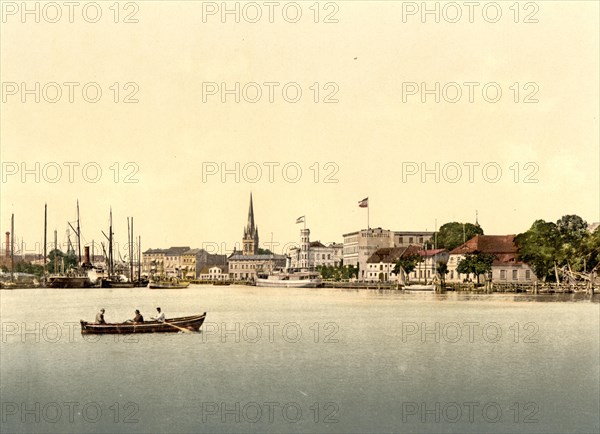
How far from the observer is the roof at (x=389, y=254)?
158500mm

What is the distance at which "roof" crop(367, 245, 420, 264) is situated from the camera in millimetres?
158500

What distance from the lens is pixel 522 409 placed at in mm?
25625

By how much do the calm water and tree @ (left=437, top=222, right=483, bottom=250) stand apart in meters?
94.4

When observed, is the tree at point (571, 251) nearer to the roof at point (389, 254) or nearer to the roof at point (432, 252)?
the roof at point (432, 252)

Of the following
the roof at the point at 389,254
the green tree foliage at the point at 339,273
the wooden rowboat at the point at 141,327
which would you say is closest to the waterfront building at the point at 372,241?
the green tree foliage at the point at 339,273

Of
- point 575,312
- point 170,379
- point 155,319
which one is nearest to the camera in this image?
point 170,379

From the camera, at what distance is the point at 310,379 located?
30.6 metres

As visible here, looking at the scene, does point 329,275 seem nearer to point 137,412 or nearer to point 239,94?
point 239,94

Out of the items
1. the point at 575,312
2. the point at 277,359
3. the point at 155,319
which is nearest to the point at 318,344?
the point at 277,359

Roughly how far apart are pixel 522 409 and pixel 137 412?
13.3m

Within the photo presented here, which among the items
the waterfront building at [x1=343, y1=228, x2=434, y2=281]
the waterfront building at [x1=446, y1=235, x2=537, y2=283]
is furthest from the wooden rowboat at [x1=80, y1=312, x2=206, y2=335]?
the waterfront building at [x1=343, y1=228, x2=434, y2=281]

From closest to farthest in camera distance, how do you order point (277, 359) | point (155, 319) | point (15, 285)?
point (277, 359) → point (155, 319) → point (15, 285)

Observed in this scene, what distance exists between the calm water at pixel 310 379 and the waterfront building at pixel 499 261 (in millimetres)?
71112

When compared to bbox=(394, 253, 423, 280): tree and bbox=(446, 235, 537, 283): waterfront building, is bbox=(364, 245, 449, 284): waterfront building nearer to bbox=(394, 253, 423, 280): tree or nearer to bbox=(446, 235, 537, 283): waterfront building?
bbox=(394, 253, 423, 280): tree
